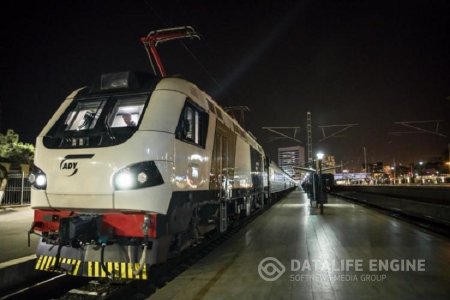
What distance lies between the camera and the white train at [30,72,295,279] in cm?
566

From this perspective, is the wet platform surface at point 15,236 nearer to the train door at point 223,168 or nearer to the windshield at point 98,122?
the windshield at point 98,122

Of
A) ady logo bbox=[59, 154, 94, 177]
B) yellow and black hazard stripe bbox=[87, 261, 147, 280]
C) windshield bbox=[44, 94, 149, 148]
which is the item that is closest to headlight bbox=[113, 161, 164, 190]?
windshield bbox=[44, 94, 149, 148]

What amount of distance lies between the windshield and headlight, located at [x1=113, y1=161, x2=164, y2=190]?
0.51 m

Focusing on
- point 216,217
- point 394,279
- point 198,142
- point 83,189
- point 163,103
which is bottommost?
point 394,279

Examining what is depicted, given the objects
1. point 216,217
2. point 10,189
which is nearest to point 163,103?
point 216,217

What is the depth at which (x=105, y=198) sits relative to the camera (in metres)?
5.73

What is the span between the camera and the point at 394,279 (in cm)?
618

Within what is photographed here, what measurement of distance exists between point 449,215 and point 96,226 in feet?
35.3

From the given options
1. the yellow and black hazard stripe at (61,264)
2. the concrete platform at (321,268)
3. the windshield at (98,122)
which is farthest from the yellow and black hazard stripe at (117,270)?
the windshield at (98,122)

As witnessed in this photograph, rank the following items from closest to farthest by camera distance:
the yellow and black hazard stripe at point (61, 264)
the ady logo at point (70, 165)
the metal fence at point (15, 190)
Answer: the yellow and black hazard stripe at point (61, 264), the ady logo at point (70, 165), the metal fence at point (15, 190)

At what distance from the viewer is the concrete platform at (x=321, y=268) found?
18.2ft

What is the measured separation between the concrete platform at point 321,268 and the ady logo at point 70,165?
7.40 ft

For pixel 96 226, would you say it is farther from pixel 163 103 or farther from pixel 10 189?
pixel 10 189

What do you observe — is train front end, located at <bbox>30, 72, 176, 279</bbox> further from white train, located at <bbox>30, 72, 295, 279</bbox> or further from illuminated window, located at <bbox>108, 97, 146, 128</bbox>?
illuminated window, located at <bbox>108, 97, 146, 128</bbox>
